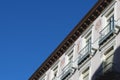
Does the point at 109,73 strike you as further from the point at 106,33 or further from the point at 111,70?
the point at 106,33

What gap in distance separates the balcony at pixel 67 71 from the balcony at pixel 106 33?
4.82 meters

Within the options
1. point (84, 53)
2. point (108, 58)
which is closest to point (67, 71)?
point (84, 53)

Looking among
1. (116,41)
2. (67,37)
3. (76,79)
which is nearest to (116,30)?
(116,41)

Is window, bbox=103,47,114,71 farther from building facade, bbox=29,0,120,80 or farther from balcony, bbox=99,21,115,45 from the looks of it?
balcony, bbox=99,21,115,45

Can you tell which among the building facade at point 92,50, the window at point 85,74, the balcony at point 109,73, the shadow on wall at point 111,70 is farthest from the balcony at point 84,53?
the balcony at point 109,73

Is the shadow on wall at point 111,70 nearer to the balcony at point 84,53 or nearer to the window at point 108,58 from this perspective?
the window at point 108,58

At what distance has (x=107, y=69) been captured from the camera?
90.2ft

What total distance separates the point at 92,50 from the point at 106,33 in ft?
6.55

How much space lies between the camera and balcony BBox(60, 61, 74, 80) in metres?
34.4

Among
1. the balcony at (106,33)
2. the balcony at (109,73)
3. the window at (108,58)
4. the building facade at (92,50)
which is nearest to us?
the balcony at (109,73)

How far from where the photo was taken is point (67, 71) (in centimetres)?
3497

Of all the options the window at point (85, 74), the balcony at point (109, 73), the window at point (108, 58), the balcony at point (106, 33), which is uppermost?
the balcony at point (106, 33)

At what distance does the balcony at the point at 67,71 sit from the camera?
34.4 m

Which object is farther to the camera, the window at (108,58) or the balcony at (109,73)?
the window at (108,58)
